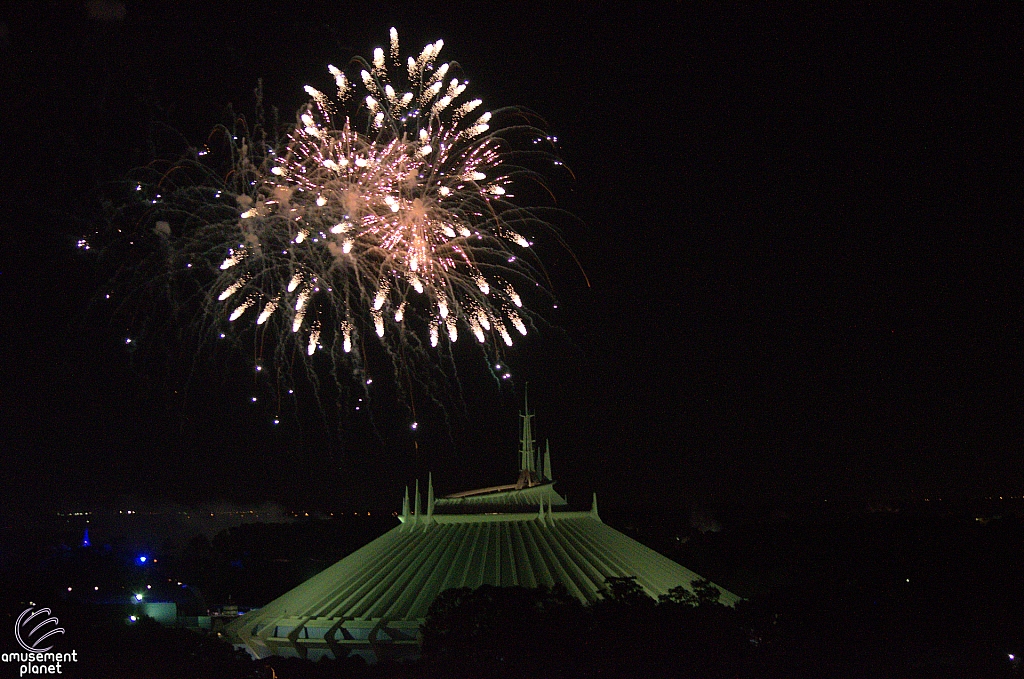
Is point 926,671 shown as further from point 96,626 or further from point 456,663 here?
point 96,626

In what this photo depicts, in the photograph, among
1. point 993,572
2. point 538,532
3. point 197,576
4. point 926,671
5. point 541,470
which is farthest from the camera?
point 197,576

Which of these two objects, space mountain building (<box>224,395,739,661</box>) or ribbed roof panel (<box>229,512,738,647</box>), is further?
ribbed roof panel (<box>229,512,738,647</box>)

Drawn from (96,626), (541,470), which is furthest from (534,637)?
(541,470)

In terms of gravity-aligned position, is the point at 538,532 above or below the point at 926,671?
above

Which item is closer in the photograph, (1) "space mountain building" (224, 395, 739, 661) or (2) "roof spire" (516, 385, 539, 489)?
(1) "space mountain building" (224, 395, 739, 661)

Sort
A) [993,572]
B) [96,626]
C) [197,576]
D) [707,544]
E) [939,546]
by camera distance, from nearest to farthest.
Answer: [96,626], [993,572], [939,546], [707,544], [197,576]

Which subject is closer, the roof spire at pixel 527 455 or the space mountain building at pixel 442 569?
the space mountain building at pixel 442 569

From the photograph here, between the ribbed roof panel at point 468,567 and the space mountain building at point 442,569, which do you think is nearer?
the space mountain building at point 442,569

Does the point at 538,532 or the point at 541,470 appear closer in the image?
the point at 538,532
